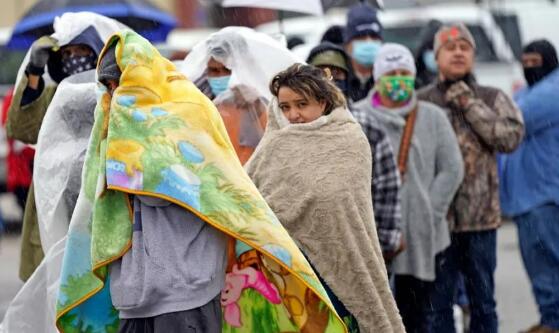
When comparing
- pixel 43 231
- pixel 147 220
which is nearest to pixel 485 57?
pixel 43 231

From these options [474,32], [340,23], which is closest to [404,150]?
[474,32]

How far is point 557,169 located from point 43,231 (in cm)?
401

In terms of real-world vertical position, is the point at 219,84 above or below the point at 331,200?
above

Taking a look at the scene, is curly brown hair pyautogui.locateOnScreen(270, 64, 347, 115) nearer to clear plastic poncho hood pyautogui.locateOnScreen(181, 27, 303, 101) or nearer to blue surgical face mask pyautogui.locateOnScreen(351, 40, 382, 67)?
clear plastic poncho hood pyautogui.locateOnScreen(181, 27, 303, 101)

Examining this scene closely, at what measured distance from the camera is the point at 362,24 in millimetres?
10680

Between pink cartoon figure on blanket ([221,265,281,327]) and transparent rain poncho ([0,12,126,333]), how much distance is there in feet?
3.08

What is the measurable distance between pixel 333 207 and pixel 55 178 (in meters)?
1.42

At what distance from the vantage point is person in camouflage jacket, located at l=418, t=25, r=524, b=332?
29.9 feet

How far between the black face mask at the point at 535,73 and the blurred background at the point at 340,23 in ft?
4.37

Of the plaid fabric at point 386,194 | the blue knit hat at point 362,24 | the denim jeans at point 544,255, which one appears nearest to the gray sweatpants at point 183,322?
the plaid fabric at point 386,194

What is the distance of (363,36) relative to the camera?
34.8 feet

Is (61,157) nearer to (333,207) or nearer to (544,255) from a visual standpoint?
(333,207)

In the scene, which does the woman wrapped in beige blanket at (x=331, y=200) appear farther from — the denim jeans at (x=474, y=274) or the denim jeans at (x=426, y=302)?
the denim jeans at (x=474, y=274)

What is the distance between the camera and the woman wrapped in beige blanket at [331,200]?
6715 mm
